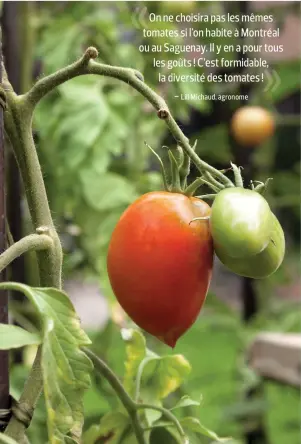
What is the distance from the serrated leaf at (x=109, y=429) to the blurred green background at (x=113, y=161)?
50mm

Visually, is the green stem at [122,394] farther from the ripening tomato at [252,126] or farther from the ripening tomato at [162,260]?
the ripening tomato at [252,126]

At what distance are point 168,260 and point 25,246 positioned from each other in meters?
0.07

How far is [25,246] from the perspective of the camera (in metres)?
0.29

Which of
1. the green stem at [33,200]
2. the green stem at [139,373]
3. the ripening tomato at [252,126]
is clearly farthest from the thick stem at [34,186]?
the ripening tomato at [252,126]

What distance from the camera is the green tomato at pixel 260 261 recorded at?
1.01 ft

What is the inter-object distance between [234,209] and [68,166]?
1.64 ft

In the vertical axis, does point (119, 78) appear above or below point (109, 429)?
above

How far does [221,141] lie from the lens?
1.15 meters

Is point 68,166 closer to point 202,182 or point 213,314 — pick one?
point 202,182

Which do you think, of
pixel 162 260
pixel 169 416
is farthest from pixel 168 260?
pixel 169 416

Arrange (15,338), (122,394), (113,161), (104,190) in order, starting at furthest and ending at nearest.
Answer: (113,161)
(104,190)
(122,394)
(15,338)

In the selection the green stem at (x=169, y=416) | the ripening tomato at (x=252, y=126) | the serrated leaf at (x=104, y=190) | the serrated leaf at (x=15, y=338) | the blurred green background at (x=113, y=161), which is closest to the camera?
the serrated leaf at (x=15, y=338)

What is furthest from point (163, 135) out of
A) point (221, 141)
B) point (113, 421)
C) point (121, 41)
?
point (113, 421)

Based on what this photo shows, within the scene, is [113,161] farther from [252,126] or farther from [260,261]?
[260,261]
